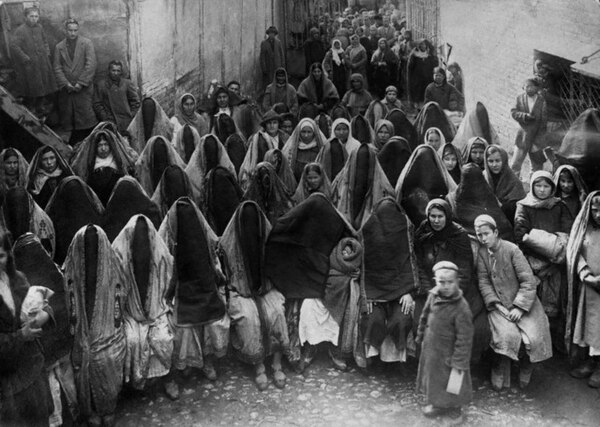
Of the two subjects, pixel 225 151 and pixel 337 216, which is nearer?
pixel 337 216

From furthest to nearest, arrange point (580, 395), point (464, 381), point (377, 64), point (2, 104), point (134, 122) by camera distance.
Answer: point (377, 64), point (134, 122), point (2, 104), point (580, 395), point (464, 381)

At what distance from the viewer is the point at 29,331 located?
380 centimetres

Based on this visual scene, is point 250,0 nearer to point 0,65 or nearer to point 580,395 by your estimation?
point 0,65

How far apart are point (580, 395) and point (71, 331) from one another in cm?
343

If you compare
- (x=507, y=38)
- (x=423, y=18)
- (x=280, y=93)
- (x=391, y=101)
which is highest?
(x=423, y=18)

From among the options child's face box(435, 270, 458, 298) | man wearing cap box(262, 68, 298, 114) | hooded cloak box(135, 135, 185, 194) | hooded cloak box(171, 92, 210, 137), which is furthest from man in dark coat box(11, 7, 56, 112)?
child's face box(435, 270, 458, 298)

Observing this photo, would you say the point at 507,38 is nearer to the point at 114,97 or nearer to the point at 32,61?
the point at 114,97

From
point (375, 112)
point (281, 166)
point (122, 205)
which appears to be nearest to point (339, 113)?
point (375, 112)

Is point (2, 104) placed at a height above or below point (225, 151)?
above

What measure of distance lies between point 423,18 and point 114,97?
458cm

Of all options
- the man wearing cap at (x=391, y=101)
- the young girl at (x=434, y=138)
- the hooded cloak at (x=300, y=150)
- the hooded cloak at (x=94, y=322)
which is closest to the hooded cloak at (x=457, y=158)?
the young girl at (x=434, y=138)

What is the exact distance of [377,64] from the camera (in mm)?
11227

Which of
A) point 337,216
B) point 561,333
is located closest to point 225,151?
point 337,216

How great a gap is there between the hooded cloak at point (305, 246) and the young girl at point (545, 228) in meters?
1.31
